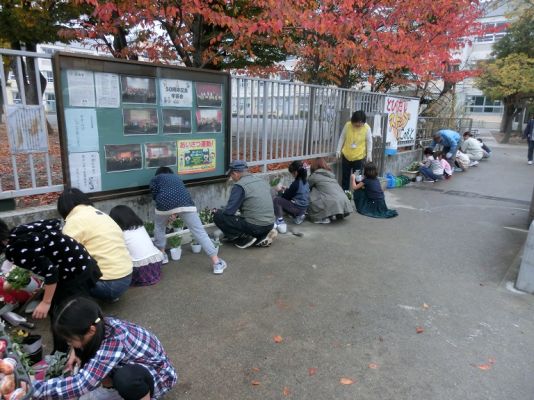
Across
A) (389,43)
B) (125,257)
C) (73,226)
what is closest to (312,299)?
(125,257)

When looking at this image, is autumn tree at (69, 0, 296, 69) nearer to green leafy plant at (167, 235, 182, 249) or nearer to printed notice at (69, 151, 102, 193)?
printed notice at (69, 151, 102, 193)

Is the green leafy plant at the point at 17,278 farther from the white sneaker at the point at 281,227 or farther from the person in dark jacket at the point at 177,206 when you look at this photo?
the white sneaker at the point at 281,227

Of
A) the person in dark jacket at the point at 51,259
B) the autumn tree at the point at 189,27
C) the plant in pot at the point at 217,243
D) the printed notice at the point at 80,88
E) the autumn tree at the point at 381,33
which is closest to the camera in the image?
the person in dark jacket at the point at 51,259

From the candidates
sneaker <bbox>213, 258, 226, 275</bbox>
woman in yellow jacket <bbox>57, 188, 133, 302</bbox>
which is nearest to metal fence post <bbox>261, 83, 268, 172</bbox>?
sneaker <bbox>213, 258, 226, 275</bbox>

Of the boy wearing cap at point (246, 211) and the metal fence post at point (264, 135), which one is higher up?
the metal fence post at point (264, 135)

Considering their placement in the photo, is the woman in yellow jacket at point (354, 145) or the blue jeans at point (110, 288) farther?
the woman in yellow jacket at point (354, 145)

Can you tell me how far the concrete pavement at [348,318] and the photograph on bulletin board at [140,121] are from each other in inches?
62.6

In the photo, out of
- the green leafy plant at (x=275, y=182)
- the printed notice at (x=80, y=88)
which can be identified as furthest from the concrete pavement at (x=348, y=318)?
the printed notice at (x=80, y=88)

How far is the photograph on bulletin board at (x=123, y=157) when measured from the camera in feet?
14.7

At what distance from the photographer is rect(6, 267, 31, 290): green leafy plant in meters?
3.21

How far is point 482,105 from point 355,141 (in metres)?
37.2

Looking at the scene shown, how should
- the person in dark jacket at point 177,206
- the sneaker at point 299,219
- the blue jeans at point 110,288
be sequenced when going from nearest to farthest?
the blue jeans at point 110,288, the person in dark jacket at point 177,206, the sneaker at point 299,219

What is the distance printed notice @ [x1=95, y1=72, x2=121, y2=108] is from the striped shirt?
2.86 metres

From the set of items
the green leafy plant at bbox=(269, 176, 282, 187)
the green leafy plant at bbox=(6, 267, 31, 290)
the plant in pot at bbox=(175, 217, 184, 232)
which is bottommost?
the plant in pot at bbox=(175, 217, 184, 232)
